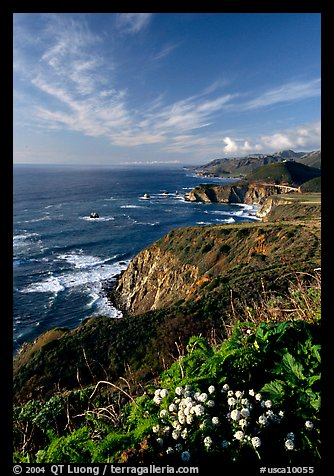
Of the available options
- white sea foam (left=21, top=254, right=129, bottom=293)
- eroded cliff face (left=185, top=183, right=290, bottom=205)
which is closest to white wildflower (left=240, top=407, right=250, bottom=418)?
white sea foam (left=21, top=254, right=129, bottom=293)

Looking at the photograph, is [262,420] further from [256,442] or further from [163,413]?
[163,413]

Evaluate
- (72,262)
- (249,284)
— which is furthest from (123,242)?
(249,284)

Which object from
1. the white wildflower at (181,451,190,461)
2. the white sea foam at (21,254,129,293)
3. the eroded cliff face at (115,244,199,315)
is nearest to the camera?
the white wildflower at (181,451,190,461)

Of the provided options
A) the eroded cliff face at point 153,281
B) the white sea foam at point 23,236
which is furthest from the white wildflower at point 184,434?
the white sea foam at point 23,236

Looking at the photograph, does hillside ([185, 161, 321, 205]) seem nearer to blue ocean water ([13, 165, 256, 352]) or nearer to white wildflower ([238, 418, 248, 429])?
blue ocean water ([13, 165, 256, 352])

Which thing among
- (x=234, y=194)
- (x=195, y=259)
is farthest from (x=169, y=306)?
(x=234, y=194)
